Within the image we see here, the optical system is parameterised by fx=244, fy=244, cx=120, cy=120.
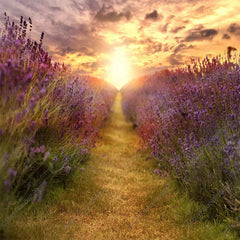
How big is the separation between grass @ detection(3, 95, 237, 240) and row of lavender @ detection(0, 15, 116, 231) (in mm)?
184

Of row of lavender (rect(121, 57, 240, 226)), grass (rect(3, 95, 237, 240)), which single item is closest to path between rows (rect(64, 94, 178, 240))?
grass (rect(3, 95, 237, 240))

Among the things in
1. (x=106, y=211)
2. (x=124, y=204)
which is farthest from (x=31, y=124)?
(x=124, y=204)

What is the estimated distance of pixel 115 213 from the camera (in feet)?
8.26

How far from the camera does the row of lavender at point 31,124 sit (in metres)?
1.63

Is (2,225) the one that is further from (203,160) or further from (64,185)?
(203,160)

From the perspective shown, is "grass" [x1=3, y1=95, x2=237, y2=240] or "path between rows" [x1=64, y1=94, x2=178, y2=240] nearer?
"grass" [x1=3, y1=95, x2=237, y2=240]

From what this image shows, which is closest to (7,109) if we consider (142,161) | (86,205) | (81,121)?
(86,205)

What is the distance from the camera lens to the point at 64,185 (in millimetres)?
2902

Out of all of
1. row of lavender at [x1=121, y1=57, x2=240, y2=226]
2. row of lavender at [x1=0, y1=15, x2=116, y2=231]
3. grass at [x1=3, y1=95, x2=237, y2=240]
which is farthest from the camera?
row of lavender at [x1=121, y1=57, x2=240, y2=226]

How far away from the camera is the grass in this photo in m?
2.06

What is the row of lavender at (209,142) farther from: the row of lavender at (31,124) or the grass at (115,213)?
the row of lavender at (31,124)

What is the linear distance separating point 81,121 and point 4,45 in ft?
4.69

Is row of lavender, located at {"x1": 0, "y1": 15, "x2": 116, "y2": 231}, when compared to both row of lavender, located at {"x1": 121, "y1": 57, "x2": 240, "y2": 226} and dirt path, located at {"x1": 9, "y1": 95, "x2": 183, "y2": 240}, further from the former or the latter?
row of lavender, located at {"x1": 121, "y1": 57, "x2": 240, "y2": 226}

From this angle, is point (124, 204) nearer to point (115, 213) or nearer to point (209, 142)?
point (115, 213)
